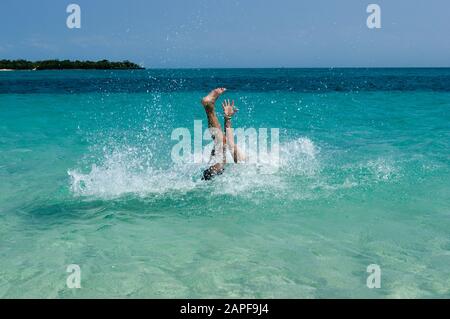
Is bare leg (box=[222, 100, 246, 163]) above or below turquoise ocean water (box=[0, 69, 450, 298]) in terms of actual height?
above

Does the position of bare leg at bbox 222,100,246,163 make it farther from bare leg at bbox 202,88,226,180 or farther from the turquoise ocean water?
the turquoise ocean water

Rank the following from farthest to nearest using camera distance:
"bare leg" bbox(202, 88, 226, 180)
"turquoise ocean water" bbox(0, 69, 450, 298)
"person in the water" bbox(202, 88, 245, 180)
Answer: "person in the water" bbox(202, 88, 245, 180)
"bare leg" bbox(202, 88, 226, 180)
"turquoise ocean water" bbox(0, 69, 450, 298)

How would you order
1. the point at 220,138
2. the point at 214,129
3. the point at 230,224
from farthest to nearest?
the point at 220,138, the point at 214,129, the point at 230,224

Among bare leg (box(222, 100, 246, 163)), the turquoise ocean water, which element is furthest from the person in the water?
the turquoise ocean water

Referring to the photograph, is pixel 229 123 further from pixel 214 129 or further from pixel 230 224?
pixel 230 224

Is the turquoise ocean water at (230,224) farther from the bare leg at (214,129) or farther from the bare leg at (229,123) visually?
the bare leg at (229,123)

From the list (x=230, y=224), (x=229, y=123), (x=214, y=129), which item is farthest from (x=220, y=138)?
(x=230, y=224)

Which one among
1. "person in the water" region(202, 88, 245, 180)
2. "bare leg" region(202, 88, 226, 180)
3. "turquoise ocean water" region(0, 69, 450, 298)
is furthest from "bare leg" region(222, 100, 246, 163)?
"turquoise ocean water" region(0, 69, 450, 298)

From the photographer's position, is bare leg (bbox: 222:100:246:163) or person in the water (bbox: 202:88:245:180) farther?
bare leg (bbox: 222:100:246:163)

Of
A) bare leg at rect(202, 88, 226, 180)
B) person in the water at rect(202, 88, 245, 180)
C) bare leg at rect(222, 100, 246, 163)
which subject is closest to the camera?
bare leg at rect(202, 88, 226, 180)

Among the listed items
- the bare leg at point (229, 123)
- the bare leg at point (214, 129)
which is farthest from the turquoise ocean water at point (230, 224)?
the bare leg at point (229, 123)
